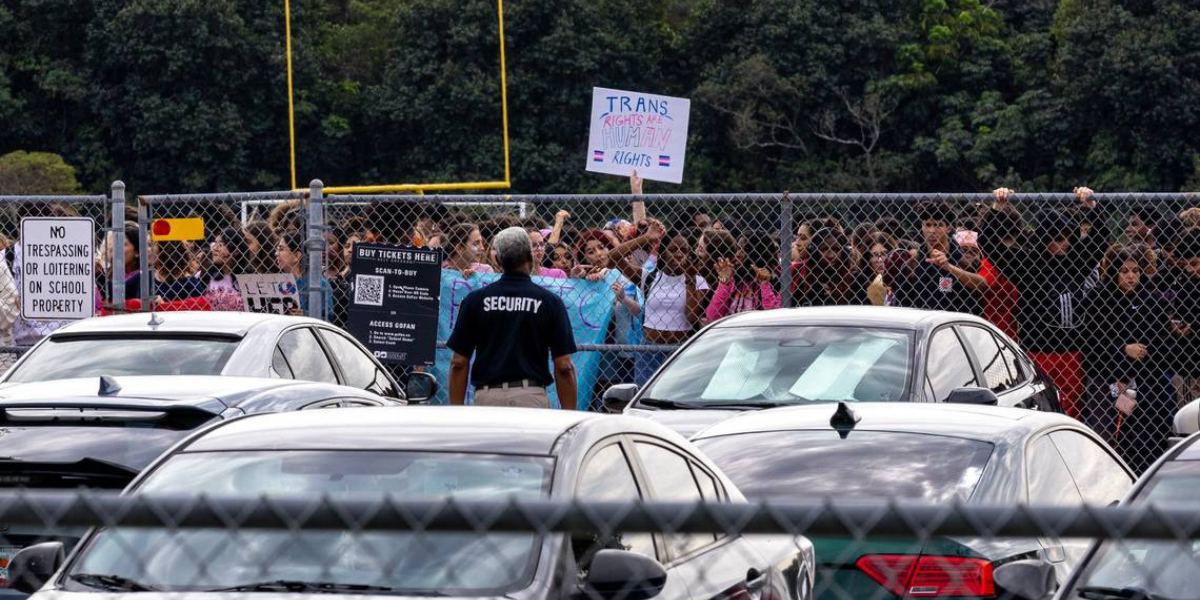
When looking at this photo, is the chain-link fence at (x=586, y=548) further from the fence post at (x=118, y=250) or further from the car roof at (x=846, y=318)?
the fence post at (x=118, y=250)

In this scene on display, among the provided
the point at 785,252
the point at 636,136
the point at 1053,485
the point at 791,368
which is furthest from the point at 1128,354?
the point at 1053,485

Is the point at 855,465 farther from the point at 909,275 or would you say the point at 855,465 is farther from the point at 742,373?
the point at 909,275

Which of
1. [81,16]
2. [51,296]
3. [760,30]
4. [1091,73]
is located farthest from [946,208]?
[81,16]

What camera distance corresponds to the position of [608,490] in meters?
5.23

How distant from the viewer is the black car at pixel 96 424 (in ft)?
23.3

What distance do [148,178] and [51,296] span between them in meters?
57.2

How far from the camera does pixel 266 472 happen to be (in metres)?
5.08

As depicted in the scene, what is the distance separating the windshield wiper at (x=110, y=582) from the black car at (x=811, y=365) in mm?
4489

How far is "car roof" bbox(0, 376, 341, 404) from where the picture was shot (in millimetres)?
7894

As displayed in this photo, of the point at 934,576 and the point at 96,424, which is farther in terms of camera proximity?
the point at 96,424

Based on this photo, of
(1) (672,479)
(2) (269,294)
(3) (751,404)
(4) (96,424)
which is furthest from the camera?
(2) (269,294)

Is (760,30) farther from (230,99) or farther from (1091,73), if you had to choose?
(230,99)

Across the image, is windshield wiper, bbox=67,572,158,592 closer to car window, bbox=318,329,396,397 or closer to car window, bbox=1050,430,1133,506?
car window, bbox=1050,430,1133,506

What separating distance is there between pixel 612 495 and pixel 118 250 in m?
8.50
